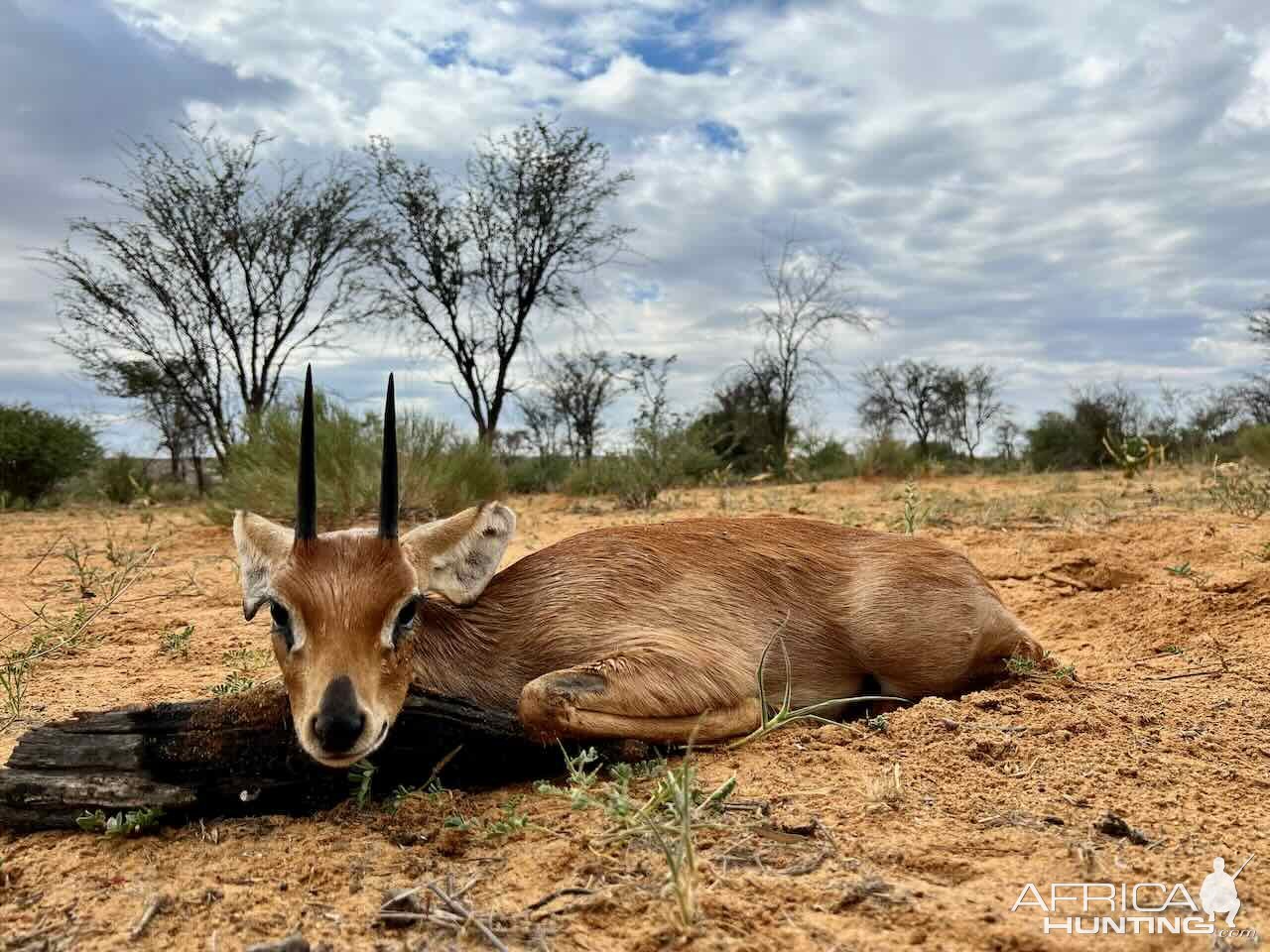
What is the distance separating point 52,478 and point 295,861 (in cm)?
2039

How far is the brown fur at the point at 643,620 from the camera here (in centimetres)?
285

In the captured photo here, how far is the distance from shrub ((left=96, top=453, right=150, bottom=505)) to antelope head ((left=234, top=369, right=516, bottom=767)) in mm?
17906

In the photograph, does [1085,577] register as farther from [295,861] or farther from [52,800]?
[52,800]

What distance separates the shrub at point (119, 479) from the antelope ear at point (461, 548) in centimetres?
1786

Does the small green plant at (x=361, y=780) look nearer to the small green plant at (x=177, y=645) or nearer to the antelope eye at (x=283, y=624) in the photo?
the antelope eye at (x=283, y=624)

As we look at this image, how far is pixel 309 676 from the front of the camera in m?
2.65

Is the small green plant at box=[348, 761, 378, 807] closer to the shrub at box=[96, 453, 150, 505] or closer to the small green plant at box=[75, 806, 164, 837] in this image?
the small green plant at box=[75, 806, 164, 837]

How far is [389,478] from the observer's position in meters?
2.99

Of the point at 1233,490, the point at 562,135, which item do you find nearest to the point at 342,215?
the point at 562,135

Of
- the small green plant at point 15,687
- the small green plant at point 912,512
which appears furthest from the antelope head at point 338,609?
the small green plant at point 912,512

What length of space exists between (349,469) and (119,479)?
12.0 metres

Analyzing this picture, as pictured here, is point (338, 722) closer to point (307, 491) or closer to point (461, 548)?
point (307, 491)

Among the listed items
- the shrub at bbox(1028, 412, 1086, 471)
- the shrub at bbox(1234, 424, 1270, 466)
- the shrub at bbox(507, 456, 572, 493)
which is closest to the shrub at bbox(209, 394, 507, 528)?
the shrub at bbox(507, 456, 572, 493)

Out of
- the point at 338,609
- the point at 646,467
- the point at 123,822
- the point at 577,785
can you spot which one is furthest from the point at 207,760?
the point at 646,467
